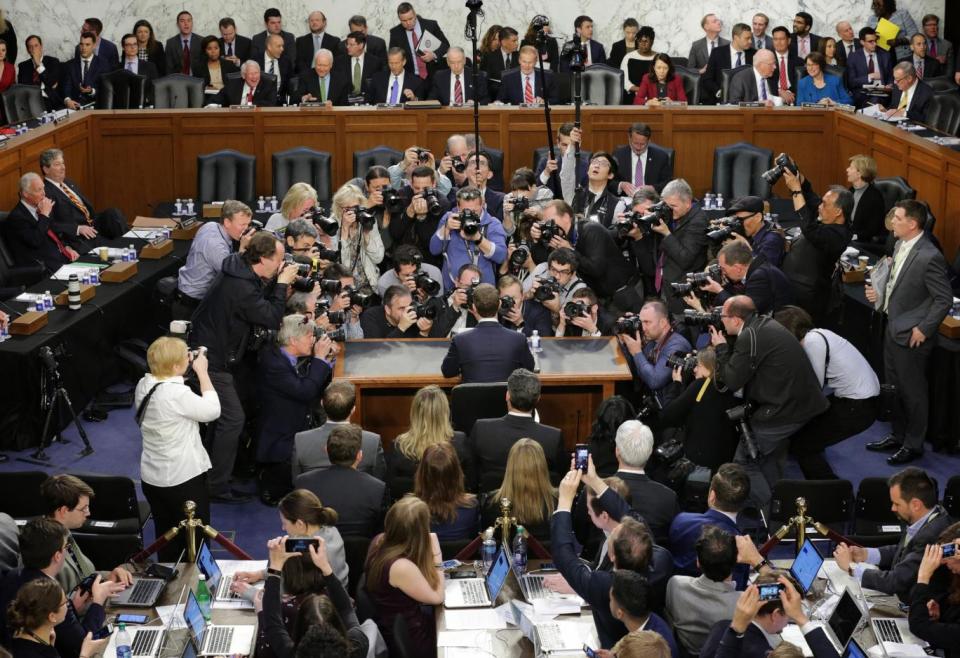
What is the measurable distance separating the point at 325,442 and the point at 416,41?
981cm

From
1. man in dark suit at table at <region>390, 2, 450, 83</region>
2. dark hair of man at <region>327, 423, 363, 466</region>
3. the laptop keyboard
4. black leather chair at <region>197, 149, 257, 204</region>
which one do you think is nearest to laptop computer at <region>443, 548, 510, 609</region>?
dark hair of man at <region>327, 423, 363, 466</region>

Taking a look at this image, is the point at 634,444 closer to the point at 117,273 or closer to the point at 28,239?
the point at 117,273

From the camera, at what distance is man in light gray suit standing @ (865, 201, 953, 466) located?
28.7ft

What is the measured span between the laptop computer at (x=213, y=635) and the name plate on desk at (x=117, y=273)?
512 centimetres

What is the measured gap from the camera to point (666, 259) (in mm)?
9773

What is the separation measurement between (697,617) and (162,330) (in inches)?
247

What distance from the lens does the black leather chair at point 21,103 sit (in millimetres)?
14164

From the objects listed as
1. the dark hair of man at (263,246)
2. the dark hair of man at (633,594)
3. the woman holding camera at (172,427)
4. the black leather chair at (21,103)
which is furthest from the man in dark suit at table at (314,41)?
the dark hair of man at (633,594)

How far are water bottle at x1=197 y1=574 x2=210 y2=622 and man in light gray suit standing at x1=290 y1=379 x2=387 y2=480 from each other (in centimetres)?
109

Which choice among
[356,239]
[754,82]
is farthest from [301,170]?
[754,82]

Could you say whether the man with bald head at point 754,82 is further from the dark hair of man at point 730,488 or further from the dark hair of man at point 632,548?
the dark hair of man at point 632,548

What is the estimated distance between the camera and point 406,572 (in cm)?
568

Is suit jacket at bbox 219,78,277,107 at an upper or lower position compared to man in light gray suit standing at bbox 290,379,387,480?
upper

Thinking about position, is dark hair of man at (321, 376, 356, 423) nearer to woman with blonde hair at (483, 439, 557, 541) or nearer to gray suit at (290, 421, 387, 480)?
gray suit at (290, 421, 387, 480)
